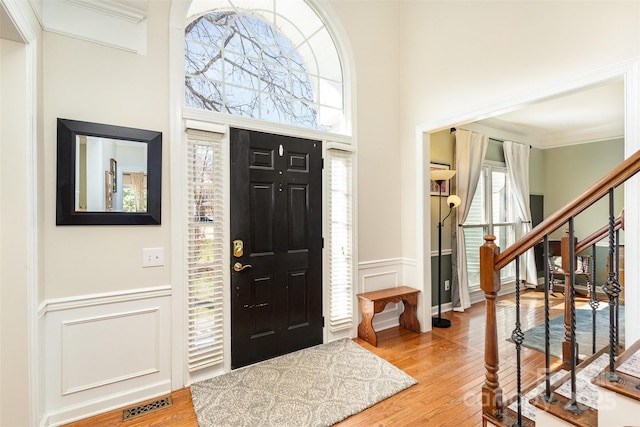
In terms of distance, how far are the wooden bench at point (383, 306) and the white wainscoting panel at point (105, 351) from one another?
1854 mm

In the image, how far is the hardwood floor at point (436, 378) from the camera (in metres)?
1.99

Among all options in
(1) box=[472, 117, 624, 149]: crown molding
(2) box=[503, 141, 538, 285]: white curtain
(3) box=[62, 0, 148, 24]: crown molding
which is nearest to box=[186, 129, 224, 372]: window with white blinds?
(3) box=[62, 0, 148, 24]: crown molding

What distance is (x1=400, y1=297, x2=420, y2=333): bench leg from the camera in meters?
3.39

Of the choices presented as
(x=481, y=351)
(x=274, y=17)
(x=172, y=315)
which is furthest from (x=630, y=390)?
(x=274, y=17)

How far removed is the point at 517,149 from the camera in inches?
206

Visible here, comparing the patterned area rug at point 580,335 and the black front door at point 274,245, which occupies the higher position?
the black front door at point 274,245

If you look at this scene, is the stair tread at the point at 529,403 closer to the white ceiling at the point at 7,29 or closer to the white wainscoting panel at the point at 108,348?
the white wainscoting panel at the point at 108,348

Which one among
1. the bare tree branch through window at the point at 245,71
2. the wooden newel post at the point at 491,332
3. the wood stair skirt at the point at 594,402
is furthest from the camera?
the bare tree branch through window at the point at 245,71

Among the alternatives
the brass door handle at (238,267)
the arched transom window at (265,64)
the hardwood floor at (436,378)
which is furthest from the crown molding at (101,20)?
the hardwood floor at (436,378)

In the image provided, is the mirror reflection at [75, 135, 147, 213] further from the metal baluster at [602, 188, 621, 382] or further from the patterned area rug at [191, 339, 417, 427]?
the metal baluster at [602, 188, 621, 382]

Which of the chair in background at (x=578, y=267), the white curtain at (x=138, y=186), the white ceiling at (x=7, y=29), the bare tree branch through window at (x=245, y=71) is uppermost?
the bare tree branch through window at (x=245, y=71)

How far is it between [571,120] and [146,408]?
266 inches

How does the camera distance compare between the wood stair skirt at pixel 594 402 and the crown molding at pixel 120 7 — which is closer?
the wood stair skirt at pixel 594 402

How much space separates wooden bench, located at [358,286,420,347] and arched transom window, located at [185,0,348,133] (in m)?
1.83
